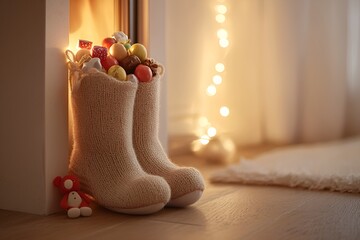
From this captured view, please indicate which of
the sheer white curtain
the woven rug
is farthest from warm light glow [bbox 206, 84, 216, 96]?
the woven rug

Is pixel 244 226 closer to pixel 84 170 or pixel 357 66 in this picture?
pixel 84 170

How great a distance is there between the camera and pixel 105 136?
3.31ft

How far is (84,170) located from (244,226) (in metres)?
0.38

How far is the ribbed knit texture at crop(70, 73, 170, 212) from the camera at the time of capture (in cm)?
99

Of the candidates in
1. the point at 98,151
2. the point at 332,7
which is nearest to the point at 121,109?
the point at 98,151

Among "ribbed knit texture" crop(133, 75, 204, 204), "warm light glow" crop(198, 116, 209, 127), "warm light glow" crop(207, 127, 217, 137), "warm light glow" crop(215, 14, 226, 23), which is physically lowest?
"warm light glow" crop(207, 127, 217, 137)

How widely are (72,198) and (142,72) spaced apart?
12.9 inches

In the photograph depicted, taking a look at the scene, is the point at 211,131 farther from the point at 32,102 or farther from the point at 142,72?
the point at 32,102

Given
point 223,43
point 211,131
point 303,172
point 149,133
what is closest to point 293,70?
point 223,43

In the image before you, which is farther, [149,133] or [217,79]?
[217,79]

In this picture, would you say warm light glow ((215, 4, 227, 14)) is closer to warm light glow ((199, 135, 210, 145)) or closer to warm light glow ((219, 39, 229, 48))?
warm light glow ((219, 39, 229, 48))

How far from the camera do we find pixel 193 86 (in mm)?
2174

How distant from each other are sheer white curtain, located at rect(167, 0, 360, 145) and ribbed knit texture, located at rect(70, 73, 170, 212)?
4.83 ft

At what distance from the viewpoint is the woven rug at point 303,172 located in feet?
4.26
